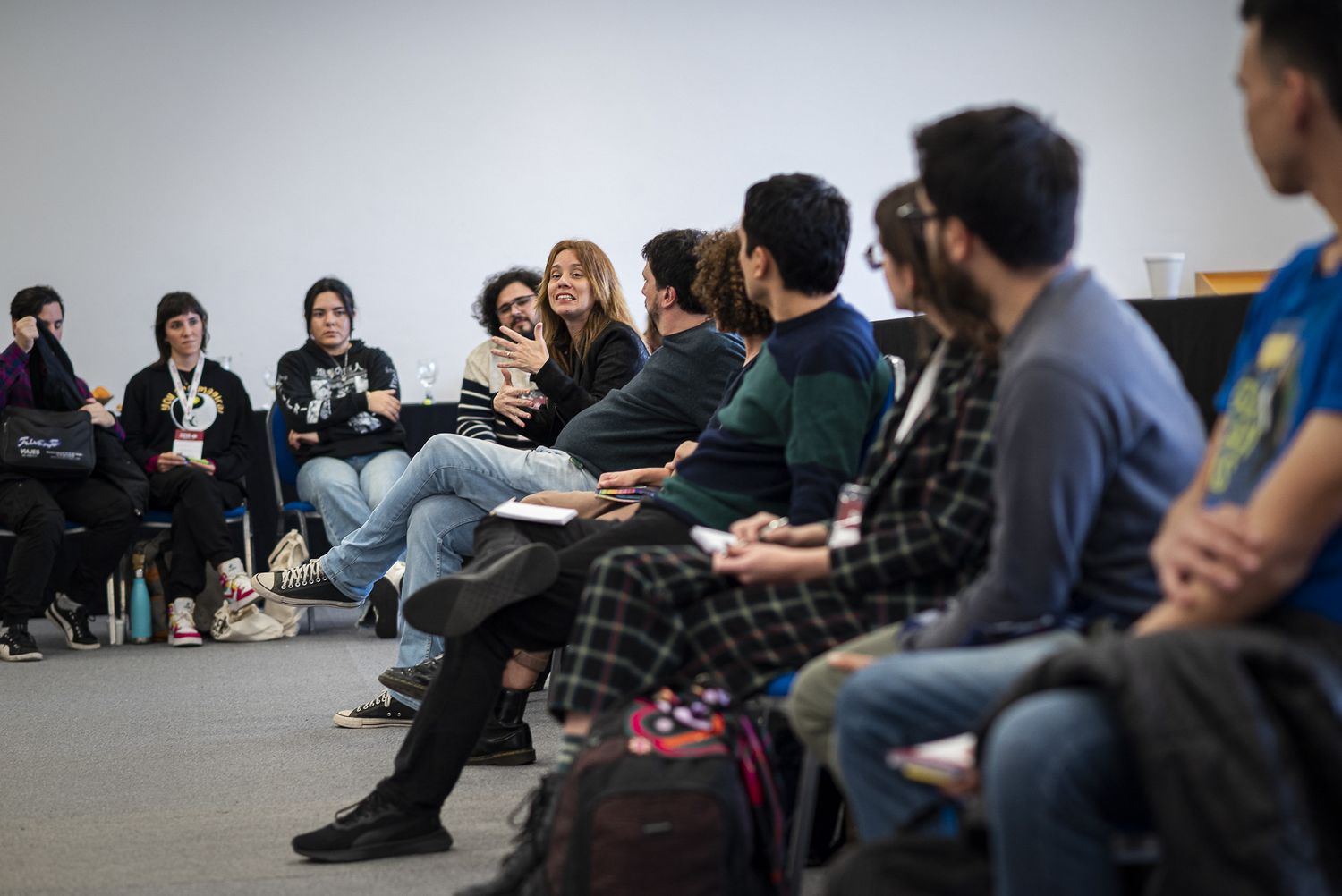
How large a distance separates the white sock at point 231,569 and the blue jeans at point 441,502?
79.3 inches

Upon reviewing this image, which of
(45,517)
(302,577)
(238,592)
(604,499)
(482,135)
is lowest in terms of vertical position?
(238,592)

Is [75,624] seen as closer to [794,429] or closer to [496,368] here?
[496,368]

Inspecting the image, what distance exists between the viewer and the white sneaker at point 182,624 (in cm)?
497

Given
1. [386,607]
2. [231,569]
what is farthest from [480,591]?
[231,569]

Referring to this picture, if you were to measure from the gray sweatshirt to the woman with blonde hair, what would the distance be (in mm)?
2091

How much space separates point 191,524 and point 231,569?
0.80 feet

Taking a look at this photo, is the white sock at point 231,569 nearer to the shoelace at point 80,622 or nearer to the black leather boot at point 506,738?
the shoelace at point 80,622

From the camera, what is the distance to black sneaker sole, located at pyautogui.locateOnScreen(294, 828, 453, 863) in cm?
213

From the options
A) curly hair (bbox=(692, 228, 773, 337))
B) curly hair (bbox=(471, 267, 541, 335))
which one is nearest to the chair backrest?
curly hair (bbox=(471, 267, 541, 335))

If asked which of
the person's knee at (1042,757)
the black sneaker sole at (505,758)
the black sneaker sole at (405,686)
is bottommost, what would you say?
the black sneaker sole at (505,758)

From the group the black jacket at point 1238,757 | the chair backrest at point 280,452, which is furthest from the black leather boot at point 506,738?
the chair backrest at point 280,452

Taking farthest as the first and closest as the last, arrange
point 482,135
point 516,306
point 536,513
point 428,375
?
point 482,135
point 428,375
point 516,306
point 536,513

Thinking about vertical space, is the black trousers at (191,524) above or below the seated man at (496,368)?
below

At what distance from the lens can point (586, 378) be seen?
11.6ft
